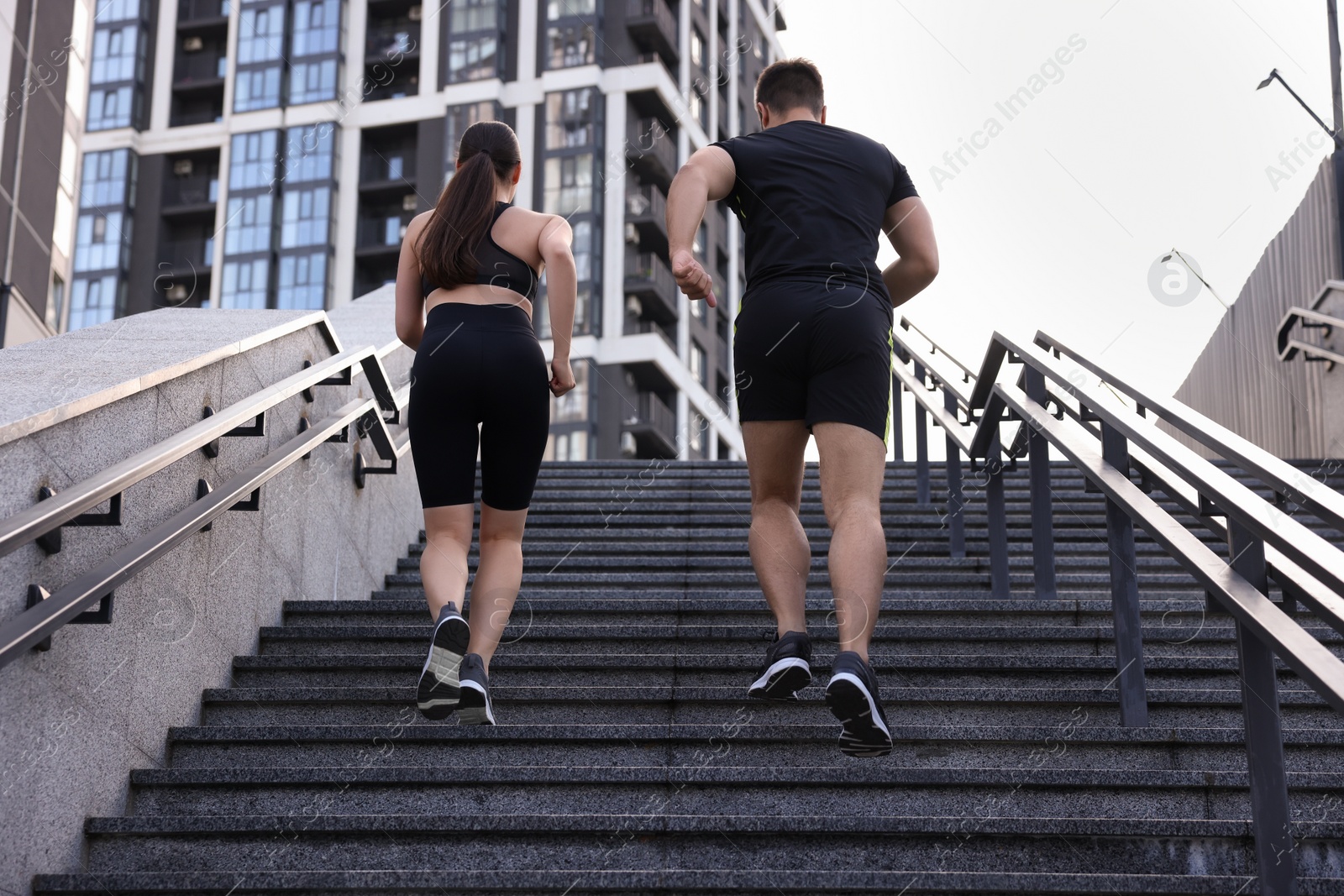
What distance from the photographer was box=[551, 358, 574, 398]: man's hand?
165 inches

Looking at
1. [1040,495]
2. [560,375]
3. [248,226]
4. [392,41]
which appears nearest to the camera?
[560,375]

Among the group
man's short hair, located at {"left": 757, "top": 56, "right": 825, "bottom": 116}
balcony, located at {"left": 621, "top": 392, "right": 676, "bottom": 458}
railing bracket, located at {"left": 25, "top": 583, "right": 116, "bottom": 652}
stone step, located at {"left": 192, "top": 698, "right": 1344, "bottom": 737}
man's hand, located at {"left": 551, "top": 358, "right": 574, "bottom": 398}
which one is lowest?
stone step, located at {"left": 192, "top": 698, "right": 1344, "bottom": 737}

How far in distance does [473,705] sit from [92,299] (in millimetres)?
46466

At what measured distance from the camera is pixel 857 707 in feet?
10.5

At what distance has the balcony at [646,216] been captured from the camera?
41406 mm

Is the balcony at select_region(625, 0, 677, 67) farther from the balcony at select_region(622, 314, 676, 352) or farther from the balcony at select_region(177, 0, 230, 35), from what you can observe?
the balcony at select_region(177, 0, 230, 35)

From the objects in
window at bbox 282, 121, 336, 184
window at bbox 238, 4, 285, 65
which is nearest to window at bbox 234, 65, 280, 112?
window at bbox 238, 4, 285, 65

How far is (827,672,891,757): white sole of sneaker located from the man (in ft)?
0.76

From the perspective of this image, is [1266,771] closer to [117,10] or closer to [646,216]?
[646,216]

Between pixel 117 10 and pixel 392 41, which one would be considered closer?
pixel 392 41

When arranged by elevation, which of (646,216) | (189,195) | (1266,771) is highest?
(189,195)

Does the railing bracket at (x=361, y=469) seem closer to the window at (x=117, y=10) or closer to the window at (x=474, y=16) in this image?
the window at (x=474, y=16)

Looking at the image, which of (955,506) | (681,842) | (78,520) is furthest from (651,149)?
(681,842)

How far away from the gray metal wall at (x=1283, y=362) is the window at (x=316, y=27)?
35.8m
